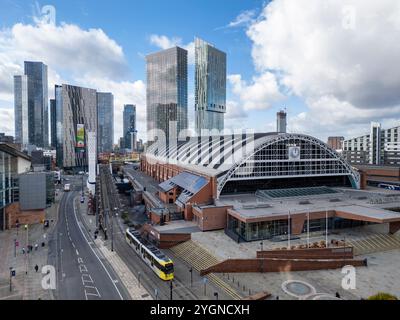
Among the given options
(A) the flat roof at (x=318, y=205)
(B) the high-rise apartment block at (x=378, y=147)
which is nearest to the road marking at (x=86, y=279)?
(A) the flat roof at (x=318, y=205)

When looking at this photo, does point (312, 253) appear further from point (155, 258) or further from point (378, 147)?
point (378, 147)

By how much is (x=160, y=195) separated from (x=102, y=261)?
3048cm

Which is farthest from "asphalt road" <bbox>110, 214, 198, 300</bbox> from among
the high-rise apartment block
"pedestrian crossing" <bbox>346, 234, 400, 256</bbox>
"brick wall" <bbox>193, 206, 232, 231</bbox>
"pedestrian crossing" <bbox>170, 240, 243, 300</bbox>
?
the high-rise apartment block

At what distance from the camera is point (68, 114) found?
181 m

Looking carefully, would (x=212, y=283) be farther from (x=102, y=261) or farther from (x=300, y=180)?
(x=300, y=180)

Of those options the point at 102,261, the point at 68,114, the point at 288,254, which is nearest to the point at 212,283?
the point at 288,254

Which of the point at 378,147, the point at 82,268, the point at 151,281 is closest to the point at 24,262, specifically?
the point at 82,268

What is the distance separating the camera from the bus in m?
→ 33.0

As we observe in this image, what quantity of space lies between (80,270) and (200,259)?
15.9 metres

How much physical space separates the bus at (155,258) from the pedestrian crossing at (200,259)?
505 centimetres

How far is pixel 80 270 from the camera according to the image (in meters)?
36.2

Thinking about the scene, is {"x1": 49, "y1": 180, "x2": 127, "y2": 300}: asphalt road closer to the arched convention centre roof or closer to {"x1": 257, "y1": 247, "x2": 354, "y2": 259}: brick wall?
{"x1": 257, "y1": 247, "x2": 354, "y2": 259}: brick wall

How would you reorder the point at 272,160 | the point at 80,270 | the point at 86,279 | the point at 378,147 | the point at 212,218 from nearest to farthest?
the point at 86,279 < the point at 80,270 < the point at 212,218 < the point at 272,160 < the point at 378,147

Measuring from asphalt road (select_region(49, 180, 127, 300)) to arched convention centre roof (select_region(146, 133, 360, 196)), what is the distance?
88.0 feet
